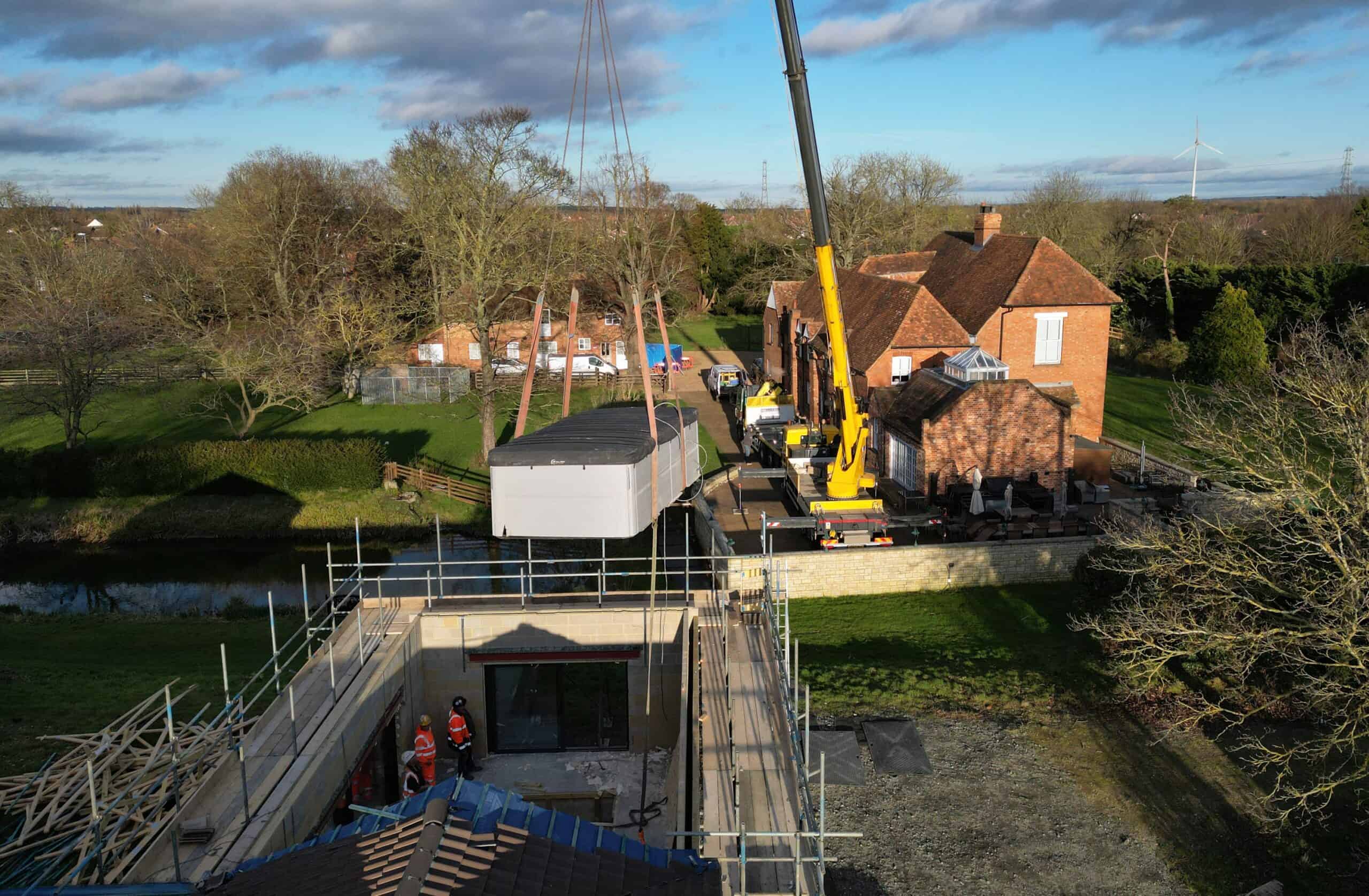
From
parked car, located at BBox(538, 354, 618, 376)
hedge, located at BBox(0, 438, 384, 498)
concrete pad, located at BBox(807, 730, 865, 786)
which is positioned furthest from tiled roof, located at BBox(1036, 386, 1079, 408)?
parked car, located at BBox(538, 354, 618, 376)

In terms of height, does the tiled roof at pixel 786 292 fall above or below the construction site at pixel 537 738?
above

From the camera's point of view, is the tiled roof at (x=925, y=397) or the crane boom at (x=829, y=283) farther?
the tiled roof at (x=925, y=397)

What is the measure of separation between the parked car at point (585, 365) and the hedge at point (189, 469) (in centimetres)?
1710

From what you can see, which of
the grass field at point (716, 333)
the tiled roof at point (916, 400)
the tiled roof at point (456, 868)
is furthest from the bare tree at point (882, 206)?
the tiled roof at point (456, 868)

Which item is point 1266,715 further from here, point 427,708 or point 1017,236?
point 1017,236

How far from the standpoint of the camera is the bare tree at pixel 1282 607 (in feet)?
43.1

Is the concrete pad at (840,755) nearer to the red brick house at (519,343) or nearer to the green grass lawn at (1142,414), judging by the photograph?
the green grass lawn at (1142,414)

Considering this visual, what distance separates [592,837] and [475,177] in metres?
30.7

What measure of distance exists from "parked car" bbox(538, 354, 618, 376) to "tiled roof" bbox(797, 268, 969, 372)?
47.3 feet

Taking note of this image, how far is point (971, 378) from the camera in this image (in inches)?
1057

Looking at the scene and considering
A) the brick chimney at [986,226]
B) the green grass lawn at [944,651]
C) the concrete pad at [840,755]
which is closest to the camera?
the concrete pad at [840,755]

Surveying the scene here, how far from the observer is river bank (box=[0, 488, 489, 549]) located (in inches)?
1185

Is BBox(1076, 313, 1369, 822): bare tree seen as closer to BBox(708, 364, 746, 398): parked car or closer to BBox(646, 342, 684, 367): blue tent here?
BBox(708, 364, 746, 398): parked car

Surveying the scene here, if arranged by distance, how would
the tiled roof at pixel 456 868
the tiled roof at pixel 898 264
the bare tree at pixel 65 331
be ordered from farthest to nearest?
the tiled roof at pixel 898 264, the bare tree at pixel 65 331, the tiled roof at pixel 456 868
